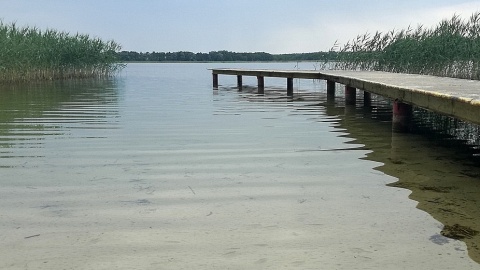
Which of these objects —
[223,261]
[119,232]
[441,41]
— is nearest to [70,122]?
[119,232]

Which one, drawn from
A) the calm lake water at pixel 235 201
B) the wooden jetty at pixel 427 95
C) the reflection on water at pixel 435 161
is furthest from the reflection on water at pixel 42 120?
the wooden jetty at pixel 427 95

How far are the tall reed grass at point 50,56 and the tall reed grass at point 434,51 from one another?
42.0 feet

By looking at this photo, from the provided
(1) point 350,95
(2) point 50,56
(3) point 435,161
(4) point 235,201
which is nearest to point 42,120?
(4) point 235,201

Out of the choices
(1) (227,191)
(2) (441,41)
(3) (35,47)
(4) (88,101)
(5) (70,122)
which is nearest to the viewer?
(1) (227,191)

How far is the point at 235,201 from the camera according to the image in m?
3.60

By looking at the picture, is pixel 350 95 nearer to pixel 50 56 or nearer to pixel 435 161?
pixel 435 161

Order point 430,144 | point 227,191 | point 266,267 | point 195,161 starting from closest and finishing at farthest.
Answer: point 266,267 → point 227,191 → point 195,161 → point 430,144

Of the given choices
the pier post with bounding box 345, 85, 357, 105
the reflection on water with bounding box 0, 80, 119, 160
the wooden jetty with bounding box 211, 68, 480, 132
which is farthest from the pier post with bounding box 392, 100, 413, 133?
the pier post with bounding box 345, 85, 357, 105

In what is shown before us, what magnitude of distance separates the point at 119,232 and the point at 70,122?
234 inches

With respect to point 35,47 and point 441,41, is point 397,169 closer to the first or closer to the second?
point 441,41

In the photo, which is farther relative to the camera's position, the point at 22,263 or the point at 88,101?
the point at 88,101

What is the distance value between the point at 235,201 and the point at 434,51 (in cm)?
1199

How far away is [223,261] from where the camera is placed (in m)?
2.52

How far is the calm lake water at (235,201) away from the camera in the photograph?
2598 mm
